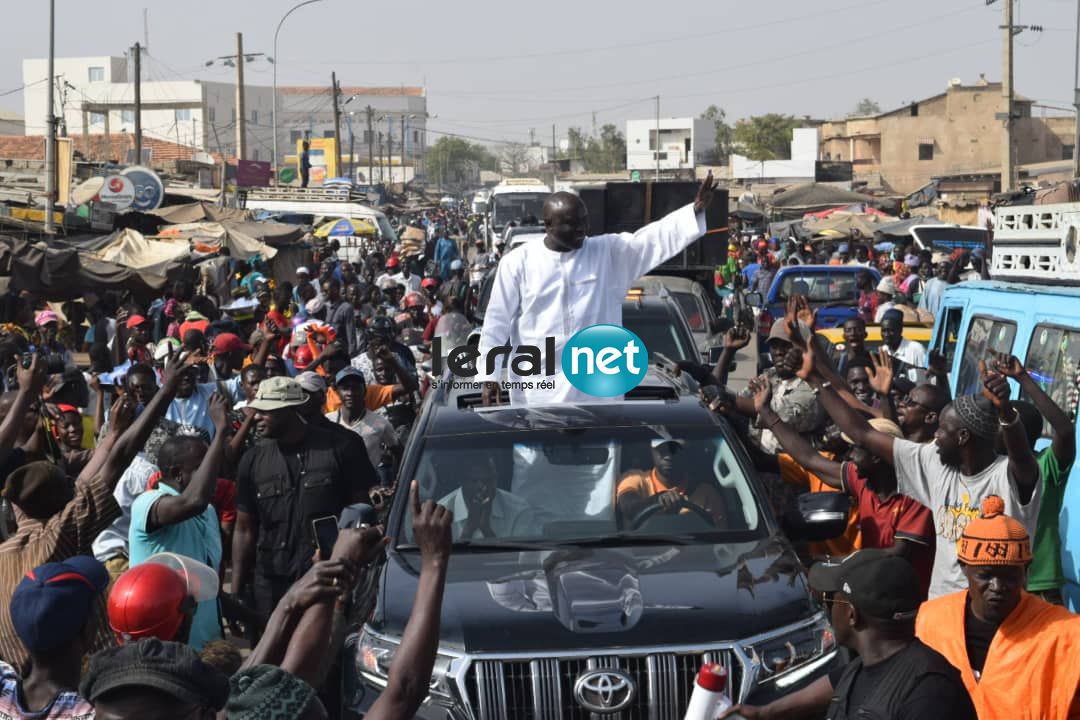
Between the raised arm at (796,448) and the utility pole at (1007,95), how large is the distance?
29548 millimetres

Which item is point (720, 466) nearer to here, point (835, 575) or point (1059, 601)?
point (1059, 601)

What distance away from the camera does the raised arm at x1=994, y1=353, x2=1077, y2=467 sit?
19.6 ft

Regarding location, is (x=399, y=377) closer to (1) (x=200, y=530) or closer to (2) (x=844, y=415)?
(1) (x=200, y=530)

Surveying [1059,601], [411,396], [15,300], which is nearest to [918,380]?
[411,396]

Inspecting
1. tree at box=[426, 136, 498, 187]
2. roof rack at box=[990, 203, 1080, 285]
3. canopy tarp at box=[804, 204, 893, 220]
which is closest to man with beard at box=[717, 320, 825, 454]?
roof rack at box=[990, 203, 1080, 285]

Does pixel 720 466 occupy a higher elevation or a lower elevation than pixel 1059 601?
higher

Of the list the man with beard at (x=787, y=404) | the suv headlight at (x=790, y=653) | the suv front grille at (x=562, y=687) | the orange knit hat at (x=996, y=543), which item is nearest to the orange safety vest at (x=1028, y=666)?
the orange knit hat at (x=996, y=543)

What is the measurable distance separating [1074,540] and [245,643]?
185 inches

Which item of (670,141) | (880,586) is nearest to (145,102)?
(670,141)

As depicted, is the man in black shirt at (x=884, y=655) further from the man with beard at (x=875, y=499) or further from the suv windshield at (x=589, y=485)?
the man with beard at (x=875, y=499)

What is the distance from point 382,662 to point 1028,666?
2.15 m

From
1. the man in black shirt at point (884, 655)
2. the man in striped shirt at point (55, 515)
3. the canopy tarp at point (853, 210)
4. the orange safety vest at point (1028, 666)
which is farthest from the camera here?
the canopy tarp at point (853, 210)

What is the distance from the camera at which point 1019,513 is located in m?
5.51

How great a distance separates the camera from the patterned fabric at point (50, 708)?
11.1 feet
